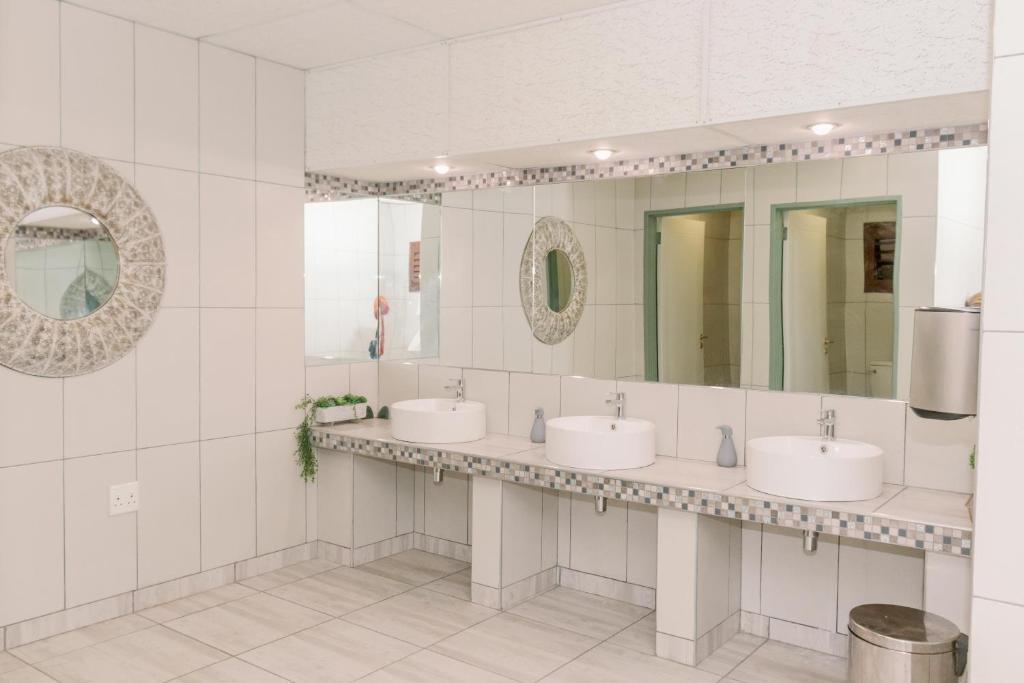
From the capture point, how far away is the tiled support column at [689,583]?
3.02 metres

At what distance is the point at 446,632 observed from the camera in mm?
3350

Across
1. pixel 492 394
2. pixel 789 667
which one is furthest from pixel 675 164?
pixel 789 667

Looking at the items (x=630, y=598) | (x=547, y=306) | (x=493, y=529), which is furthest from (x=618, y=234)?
(x=630, y=598)

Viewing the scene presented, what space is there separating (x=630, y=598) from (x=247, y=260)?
90.9 inches

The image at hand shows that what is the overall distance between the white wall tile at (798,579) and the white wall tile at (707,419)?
14.6 inches

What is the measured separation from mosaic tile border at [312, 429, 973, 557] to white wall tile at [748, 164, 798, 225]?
1102 millimetres

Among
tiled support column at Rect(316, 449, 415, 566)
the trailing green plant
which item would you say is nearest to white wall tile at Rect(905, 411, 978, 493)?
tiled support column at Rect(316, 449, 415, 566)

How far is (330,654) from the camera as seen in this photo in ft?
10.3

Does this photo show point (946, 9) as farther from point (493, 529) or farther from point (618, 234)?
point (493, 529)

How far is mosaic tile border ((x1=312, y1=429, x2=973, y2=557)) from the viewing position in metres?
2.51

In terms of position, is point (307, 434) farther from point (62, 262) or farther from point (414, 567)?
point (62, 262)

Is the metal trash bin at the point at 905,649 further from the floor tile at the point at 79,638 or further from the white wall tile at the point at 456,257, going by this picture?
the floor tile at the point at 79,638

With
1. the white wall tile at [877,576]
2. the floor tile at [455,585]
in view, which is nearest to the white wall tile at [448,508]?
the floor tile at [455,585]

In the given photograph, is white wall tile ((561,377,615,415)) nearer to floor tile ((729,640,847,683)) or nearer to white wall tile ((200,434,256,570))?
floor tile ((729,640,847,683))
